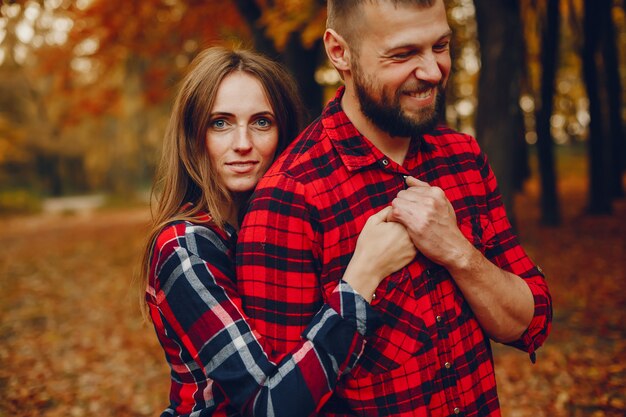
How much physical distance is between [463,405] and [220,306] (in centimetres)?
86

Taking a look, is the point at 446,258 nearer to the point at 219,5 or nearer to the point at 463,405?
the point at 463,405

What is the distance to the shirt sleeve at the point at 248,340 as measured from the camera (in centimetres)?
164

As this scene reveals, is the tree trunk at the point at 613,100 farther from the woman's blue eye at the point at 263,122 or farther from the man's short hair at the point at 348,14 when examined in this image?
the man's short hair at the point at 348,14

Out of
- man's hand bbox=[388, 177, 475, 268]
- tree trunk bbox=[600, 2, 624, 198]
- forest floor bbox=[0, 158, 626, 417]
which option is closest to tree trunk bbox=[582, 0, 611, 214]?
forest floor bbox=[0, 158, 626, 417]

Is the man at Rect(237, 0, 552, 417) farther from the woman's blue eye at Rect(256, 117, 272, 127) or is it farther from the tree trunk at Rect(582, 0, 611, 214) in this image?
the tree trunk at Rect(582, 0, 611, 214)

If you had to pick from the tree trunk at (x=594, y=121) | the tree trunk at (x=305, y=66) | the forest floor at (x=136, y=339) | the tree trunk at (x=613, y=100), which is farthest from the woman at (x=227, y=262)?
the tree trunk at (x=613, y=100)

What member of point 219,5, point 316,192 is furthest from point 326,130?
point 219,5

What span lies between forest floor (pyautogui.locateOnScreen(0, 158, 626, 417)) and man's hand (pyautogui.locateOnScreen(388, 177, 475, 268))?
158cm

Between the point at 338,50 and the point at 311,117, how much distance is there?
1547 millimetres

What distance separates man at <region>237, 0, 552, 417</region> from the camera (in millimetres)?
1740

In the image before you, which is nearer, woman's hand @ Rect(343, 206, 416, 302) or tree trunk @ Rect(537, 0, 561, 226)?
woman's hand @ Rect(343, 206, 416, 302)

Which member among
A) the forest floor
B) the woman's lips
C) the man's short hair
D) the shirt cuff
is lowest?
the forest floor

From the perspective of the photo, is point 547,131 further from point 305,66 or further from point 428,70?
point 428,70

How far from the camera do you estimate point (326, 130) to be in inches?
76.7
